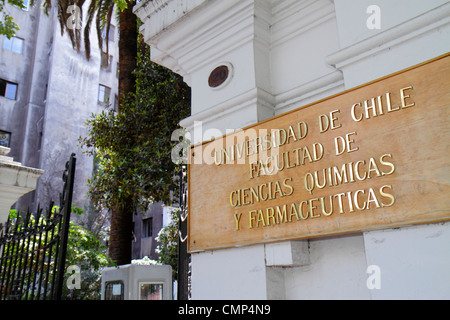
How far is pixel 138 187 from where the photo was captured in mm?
6715

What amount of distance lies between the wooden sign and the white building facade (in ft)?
0.37

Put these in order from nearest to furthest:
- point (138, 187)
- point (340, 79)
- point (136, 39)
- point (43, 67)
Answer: point (340, 79) → point (138, 187) → point (136, 39) → point (43, 67)

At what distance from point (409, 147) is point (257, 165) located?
1.10m

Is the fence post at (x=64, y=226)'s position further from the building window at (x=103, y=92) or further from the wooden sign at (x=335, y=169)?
the building window at (x=103, y=92)

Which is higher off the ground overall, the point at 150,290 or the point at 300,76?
the point at 300,76

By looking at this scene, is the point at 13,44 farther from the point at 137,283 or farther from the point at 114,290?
the point at 137,283

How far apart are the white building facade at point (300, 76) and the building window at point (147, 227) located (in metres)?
21.9

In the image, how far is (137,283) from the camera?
614cm

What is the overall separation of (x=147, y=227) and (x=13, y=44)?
42.6 feet

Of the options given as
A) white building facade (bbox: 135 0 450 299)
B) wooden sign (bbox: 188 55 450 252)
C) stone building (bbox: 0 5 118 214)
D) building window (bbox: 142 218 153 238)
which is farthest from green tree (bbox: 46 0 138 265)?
building window (bbox: 142 218 153 238)

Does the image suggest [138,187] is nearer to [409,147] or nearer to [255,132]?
[255,132]

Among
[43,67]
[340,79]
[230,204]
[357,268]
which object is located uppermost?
[43,67]

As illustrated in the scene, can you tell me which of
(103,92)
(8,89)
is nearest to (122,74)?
(8,89)
